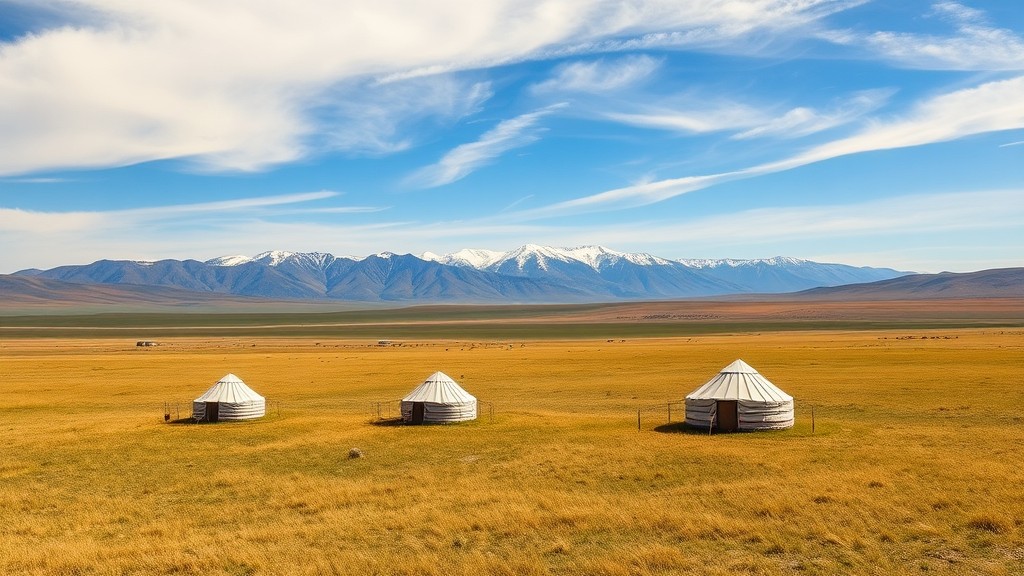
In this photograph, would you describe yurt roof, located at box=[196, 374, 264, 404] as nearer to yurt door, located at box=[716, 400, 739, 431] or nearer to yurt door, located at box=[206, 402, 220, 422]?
yurt door, located at box=[206, 402, 220, 422]

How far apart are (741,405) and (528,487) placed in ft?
49.6

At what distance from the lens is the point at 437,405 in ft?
136

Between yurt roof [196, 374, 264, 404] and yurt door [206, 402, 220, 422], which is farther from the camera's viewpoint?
yurt door [206, 402, 220, 422]

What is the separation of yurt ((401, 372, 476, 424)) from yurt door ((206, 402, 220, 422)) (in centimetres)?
1065

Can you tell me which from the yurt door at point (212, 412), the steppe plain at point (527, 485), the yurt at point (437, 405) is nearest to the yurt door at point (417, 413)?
the yurt at point (437, 405)

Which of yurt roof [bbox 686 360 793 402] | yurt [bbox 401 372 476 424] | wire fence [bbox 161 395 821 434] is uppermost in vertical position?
yurt roof [bbox 686 360 793 402]

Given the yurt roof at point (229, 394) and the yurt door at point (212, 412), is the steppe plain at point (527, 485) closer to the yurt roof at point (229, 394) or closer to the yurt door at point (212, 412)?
the yurt door at point (212, 412)

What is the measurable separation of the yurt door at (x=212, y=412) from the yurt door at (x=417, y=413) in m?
11.4

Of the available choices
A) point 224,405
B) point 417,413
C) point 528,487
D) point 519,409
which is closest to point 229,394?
point 224,405

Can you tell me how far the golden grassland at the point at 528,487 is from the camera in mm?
17594

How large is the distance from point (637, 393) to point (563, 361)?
3048cm

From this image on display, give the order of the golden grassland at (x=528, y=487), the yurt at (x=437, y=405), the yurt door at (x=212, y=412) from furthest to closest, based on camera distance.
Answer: the yurt door at (x=212, y=412) < the yurt at (x=437, y=405) < the golden grassland at (x=528, y=487)

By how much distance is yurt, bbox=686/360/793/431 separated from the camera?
3644cm

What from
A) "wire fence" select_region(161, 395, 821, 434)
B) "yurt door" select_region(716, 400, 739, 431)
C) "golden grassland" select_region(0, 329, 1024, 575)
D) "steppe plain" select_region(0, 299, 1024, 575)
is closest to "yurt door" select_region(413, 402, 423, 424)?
"golden grassland" select_region(0, 329, 1024, 575)
